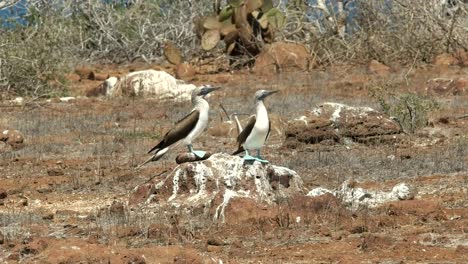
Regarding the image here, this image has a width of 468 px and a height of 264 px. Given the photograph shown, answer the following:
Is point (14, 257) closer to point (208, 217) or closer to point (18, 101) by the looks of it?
point (208, 217)

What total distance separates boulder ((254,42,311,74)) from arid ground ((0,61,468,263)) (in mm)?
4681

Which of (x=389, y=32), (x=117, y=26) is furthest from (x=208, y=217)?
(x=117, y=26)

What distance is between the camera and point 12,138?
14688 mm

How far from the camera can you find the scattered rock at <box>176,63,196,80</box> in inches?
959

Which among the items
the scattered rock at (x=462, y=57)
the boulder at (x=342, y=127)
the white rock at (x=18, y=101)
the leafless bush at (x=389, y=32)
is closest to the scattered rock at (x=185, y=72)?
the leafless bush at (x=389, y=32)

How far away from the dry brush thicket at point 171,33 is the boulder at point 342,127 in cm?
869

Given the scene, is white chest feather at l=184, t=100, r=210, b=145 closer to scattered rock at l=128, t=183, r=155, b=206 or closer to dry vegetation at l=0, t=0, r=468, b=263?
scattered rock at l=128, t=183, r=155, b=206

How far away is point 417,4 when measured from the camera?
2417cm

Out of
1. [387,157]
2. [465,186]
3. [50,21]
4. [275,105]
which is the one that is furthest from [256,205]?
[50,21]

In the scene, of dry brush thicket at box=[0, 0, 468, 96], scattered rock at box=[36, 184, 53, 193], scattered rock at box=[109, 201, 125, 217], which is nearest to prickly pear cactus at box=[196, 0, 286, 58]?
dry brush thicket at box=[0, 0, 468, 96]

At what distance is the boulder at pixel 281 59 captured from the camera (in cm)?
2442

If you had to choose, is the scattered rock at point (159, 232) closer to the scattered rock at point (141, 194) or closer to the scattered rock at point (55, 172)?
the scattered rock at point (141, 194)

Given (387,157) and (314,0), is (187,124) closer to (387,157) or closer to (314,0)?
(387,157)

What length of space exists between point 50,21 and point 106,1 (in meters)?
3.17
